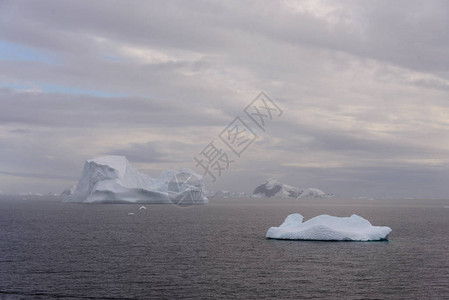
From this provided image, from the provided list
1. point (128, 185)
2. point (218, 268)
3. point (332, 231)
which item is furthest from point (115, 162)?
point (218, 268)

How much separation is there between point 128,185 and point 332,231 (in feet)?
287

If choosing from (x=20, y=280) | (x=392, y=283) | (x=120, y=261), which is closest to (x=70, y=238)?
(x=120, y=261)

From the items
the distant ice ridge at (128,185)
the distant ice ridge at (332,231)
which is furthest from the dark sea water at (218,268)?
the distant ice ridge at (128,185)

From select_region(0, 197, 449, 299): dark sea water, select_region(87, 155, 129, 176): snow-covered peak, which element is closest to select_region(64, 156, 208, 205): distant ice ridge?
select_region(87, 155, 129, 176): snow-covered peak

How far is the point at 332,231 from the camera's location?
48781 millimetres

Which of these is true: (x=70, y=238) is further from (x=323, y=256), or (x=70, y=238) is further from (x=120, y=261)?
(x=323, y=256)

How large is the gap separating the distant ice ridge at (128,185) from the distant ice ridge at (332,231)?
259 ft

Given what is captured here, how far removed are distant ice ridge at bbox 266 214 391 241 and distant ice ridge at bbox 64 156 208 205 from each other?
78952mm

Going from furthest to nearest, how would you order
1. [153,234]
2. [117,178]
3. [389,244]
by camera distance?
1. [117,178]
2. [153,234]
3. [389,244]

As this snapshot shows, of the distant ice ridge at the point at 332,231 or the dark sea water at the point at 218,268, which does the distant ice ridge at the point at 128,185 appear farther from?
the distant ice ridge at the point at 332,231

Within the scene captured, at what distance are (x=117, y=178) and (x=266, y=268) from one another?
95.5 metres

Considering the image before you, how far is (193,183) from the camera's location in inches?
5630

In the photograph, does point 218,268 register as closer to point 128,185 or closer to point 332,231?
point 332,231

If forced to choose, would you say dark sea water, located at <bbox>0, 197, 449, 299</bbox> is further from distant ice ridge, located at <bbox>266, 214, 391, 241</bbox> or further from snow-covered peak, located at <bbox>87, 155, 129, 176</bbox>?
snow-covered peak, located at <bbox>87, 155, 129, 176</bbox>
